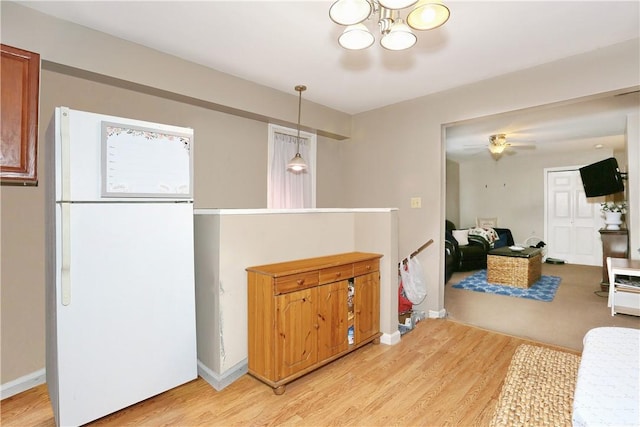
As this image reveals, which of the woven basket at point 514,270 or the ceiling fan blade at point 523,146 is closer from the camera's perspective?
the woven basket at point 514,270

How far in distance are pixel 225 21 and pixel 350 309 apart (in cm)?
243

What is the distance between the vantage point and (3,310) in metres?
2.26

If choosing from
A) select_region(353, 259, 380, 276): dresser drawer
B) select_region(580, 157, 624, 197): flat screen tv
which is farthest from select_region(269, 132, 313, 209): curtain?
select_region(580, 157, 624, 197): flat screen tv

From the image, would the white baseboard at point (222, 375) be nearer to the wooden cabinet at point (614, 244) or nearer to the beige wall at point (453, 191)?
the wooden cabinet at point (614, 244)

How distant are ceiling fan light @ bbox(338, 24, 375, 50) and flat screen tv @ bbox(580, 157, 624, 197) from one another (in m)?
5.08

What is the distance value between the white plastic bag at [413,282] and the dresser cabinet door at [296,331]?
1538 mm

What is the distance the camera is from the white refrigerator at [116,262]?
1802 millimetres

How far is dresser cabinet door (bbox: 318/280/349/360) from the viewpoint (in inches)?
99.6

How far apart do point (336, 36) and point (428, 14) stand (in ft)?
3.56

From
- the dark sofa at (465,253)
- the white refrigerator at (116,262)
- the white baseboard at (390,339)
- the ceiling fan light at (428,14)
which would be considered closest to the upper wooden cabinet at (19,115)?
the white refrigerator at (116,262)

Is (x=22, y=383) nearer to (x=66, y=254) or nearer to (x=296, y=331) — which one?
(x=66, y=254)

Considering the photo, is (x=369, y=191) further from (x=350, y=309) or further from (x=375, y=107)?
(x=350, y=309)

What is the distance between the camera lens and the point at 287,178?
4160 mm

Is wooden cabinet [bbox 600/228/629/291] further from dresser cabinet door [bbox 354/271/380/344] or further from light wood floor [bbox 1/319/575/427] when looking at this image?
dresser cabinet door [bbox 354/271/380/344]
